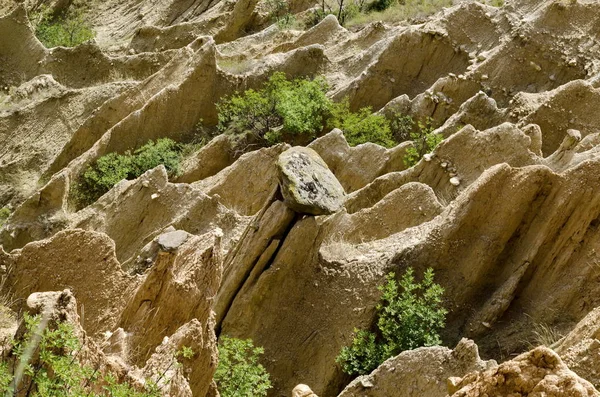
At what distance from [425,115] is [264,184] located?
17.7 feet

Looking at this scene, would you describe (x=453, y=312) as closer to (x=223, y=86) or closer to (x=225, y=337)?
(x=225, y=337)

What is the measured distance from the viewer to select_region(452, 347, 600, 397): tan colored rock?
698 cm

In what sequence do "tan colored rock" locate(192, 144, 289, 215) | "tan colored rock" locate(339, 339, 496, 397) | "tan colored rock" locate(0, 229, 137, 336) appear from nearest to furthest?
"tan colored rock" locate(339, 339, 496, 397) < "tan colored rock" locate(0, 229, 137, 336) < "tan colored rock" locate(192, 144, 289, 215)

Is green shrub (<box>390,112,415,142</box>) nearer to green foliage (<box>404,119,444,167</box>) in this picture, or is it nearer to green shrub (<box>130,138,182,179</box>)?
green foliage (<box>404,119,444,167</box>)

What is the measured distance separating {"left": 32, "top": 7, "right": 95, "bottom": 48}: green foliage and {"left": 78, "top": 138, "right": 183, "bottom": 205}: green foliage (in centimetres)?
1100

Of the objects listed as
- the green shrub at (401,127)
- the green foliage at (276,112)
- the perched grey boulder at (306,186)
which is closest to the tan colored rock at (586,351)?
the perched grey boulder at (306,186)

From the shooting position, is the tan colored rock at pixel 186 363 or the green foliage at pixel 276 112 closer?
the tan colored rock at pixel 186 363

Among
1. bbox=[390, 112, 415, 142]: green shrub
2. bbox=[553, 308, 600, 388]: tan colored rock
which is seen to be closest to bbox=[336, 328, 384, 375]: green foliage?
bbox=[553, 308, 600, 388]: tan colored rock

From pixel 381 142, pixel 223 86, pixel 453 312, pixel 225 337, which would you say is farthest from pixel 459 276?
pixel 223 86

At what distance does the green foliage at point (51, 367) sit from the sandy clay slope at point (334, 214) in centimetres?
65

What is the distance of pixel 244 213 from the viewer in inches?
727

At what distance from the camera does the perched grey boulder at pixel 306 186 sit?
13.6 metres

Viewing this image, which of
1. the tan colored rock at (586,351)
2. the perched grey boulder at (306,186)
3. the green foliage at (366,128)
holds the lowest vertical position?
the green foliage at (366,128)

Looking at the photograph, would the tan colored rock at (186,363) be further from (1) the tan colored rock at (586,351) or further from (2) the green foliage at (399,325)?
(1) the tan colored rock at (586,351)
